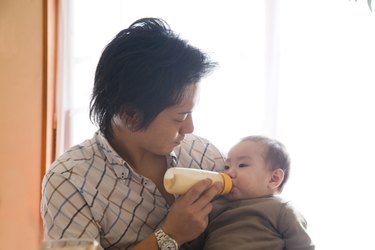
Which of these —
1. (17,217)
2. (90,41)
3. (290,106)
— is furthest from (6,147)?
(290,106)

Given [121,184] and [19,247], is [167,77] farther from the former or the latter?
[19,247]

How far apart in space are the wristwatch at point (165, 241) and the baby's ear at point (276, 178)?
39 cm

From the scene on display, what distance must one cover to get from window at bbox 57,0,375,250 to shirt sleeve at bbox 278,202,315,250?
63 cm

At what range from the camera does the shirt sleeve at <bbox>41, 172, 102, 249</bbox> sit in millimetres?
1190

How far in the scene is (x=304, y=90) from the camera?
1.97 meters

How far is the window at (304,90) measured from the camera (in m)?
1.84

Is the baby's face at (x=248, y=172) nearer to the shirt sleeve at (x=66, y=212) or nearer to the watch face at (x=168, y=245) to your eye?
the watch face at (x=168, y=245)

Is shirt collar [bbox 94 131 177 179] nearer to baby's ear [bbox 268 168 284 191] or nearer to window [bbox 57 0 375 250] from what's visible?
baby's ear [bbox 268 168 284 191]

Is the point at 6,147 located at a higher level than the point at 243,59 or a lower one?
lower

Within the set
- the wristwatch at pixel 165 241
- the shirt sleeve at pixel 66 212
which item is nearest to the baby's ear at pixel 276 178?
the wristwatch at pixel 165 241

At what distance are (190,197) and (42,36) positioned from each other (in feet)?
5.26

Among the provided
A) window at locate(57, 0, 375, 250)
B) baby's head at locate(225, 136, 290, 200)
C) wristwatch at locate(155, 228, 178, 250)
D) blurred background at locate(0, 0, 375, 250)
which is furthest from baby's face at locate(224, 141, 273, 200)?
window at locate(57, 0, 375, 250)

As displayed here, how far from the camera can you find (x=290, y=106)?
78.8 inches

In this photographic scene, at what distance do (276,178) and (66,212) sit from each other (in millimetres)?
626
